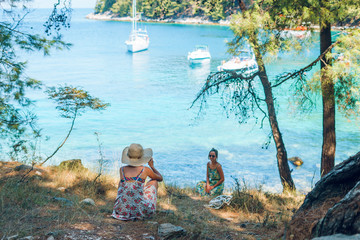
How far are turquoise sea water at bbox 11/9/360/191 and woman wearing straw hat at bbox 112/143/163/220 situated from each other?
171cm

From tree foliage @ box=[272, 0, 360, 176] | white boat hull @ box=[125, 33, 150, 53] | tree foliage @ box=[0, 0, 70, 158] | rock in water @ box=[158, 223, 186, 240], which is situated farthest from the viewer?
white boat hull @ box=[125, 33, 150, 53]

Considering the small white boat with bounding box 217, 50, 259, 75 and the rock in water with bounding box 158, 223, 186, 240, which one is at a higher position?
the small white boat with bounding box 217, 50, 259, 75

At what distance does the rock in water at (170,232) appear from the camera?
12.2ft

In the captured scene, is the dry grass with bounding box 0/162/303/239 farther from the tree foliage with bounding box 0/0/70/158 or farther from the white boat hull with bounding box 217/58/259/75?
the white boat hull with bounding box 217/58/259/75

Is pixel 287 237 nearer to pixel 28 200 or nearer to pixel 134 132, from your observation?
pixel 28 200

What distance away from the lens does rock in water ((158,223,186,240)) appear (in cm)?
371

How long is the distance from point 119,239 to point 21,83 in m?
3.63

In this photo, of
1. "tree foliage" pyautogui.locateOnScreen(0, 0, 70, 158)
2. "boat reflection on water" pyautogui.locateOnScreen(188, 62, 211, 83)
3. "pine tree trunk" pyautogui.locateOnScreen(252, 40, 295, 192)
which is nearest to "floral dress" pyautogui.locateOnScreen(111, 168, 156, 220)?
"tree foliage" pyautogui.locateOnScreen(0, 0, 70, 158)

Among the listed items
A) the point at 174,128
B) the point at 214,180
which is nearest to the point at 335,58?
the point at 214,180

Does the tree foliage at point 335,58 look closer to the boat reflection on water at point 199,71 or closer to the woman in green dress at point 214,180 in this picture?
the woman in green dress at point 214,180

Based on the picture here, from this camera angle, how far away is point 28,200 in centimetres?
468

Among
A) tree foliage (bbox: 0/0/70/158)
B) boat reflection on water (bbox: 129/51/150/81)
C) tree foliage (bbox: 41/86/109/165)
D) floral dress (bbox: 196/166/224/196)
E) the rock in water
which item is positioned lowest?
boat reflection on water (bbox: 129/51/150/81)

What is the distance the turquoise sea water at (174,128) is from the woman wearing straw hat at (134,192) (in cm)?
171

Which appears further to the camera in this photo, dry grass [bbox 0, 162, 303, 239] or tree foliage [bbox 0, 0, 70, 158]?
tree foliage [bbox 0, 0, 70, 158]
